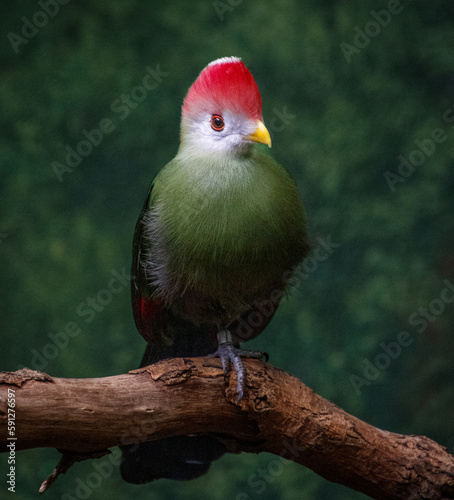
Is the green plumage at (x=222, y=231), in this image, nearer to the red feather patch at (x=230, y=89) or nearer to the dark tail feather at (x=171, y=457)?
the red feather patch at (x=230, y=89)

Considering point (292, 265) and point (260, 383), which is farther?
point (292, 265)

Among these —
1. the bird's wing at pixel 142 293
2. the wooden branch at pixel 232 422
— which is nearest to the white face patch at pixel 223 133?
the bird's wing at pixel 142 293

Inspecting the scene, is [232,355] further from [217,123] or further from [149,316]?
[217,123]

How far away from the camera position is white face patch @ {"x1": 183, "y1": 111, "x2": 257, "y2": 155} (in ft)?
6.93

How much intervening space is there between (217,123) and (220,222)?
37 centimetres

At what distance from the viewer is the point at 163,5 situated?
128 inches

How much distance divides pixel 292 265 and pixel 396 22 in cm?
185

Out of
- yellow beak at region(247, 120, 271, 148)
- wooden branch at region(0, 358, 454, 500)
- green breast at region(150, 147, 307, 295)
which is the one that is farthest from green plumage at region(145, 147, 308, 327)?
wooden branch at region(0, 358, 454, 500)

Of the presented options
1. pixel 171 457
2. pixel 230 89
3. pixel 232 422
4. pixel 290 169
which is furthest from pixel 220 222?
pixel 290 169

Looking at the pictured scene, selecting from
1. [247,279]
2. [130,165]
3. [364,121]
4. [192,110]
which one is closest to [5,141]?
[130,165]

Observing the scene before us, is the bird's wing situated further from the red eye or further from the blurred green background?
the blurred green background

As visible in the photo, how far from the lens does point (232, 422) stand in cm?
213

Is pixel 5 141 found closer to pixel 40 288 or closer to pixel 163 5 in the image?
pixel 40 288

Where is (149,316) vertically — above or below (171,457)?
above
